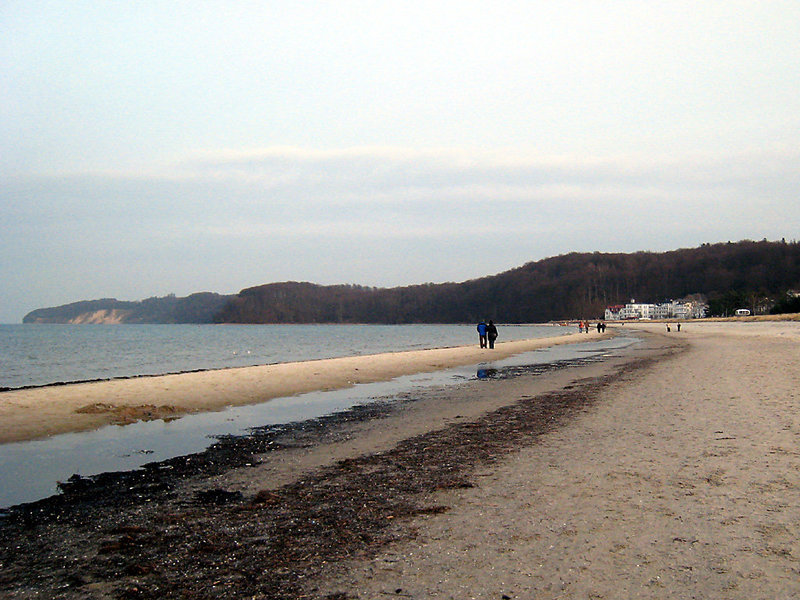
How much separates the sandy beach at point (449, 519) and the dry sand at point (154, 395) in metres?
5.40

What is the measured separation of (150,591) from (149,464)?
560cm

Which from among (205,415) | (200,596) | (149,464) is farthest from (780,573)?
(205,415)

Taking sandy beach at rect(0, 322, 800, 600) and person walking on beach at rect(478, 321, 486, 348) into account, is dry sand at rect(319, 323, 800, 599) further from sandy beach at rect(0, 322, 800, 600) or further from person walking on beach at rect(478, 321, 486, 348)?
person walking on beach at rect(478, 321, 486, 348)

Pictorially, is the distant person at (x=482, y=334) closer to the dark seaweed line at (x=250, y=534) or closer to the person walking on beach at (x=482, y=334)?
the person walking on beach at (x=482, y=334)

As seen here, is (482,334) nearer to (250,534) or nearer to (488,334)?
(488,334)

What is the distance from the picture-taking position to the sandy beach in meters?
4.52

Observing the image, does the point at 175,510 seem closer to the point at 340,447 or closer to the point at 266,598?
the point at 266,598

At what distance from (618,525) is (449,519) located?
5.41 ft

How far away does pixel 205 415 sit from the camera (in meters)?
15.6

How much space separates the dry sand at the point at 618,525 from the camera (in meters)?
4.36

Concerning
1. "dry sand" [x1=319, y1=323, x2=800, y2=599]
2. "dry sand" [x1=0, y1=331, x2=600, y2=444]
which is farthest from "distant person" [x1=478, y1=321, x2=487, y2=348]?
"dry sand" [x1=319, y1=323, x2=800, y2=599]

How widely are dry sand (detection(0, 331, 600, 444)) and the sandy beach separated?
540 centimetres

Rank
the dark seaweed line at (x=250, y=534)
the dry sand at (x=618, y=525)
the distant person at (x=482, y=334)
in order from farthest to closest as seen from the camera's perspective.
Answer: the distant person at (x=482, y=334) → the dark seaweed line at (x=250, y=534) → the dry sand at (x=618, y=525)

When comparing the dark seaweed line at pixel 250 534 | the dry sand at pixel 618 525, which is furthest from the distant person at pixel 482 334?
the dark seaweed line at pixel 250 534
